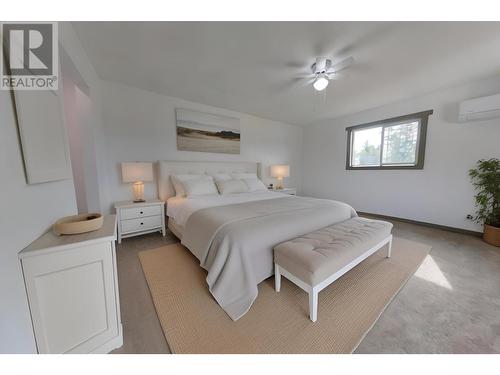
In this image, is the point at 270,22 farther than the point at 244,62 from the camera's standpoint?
No

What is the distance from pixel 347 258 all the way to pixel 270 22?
210 centimetres

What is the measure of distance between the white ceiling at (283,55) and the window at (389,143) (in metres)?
0.55

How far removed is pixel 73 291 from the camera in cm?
89

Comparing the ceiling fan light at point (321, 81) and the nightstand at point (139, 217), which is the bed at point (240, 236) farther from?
the ceiling fan light at point (321, 81)

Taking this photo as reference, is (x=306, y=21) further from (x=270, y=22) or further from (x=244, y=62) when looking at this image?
(x=244, y=62)

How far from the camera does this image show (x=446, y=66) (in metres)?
2.17

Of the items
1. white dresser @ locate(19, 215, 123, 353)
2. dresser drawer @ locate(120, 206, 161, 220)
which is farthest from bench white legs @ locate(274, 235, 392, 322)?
dresser drawer @ locate(120, 206, 161, 220)

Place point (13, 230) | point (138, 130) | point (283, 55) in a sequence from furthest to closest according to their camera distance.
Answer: point (138, 130) → point (283, 55) → point (13, 230)

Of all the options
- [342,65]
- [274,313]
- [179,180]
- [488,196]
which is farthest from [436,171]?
[179,180]

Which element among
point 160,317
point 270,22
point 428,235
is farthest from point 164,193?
point 428,235

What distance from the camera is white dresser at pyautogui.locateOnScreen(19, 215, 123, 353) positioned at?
0.80 m

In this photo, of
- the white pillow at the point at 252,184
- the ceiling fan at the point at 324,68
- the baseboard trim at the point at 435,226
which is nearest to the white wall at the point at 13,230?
the ceiling fan at the point at 324,68

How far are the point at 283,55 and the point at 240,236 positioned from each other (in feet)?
6.52

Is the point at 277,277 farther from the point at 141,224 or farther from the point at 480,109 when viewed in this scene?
the point at 480,109
